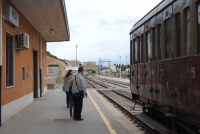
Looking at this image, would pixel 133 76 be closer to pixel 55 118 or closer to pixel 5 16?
pixel 55 118

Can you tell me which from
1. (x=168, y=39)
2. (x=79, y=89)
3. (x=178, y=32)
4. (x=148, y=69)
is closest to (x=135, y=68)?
(x=148, y=69)

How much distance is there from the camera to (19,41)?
1237 centimetres

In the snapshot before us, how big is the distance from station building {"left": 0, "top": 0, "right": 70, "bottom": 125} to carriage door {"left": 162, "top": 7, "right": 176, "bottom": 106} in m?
4.75

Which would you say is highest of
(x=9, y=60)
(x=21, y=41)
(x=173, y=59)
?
(x=21, y=41)

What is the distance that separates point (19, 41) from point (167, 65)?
22.5ft

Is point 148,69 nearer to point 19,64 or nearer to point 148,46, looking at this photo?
point 148,46

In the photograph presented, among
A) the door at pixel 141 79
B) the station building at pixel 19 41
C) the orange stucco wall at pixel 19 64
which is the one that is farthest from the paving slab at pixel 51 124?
the door at pixel 141 79

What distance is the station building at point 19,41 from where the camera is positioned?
10.3 metres

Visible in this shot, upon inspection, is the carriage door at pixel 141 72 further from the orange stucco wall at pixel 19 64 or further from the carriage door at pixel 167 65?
the orange stucco wall at pixel 19 64

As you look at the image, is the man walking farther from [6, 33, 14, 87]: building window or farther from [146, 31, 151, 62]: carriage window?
[6, 33, 14, 87]: building window

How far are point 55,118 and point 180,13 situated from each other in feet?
21.1

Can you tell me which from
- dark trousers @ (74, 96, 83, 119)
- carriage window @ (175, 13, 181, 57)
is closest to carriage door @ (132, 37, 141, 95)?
dark trousers @ (74, 96, 83, 119)

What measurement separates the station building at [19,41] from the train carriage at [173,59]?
4339 millimetres

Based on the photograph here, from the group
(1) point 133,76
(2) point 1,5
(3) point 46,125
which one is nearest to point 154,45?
(1) point 133,76
